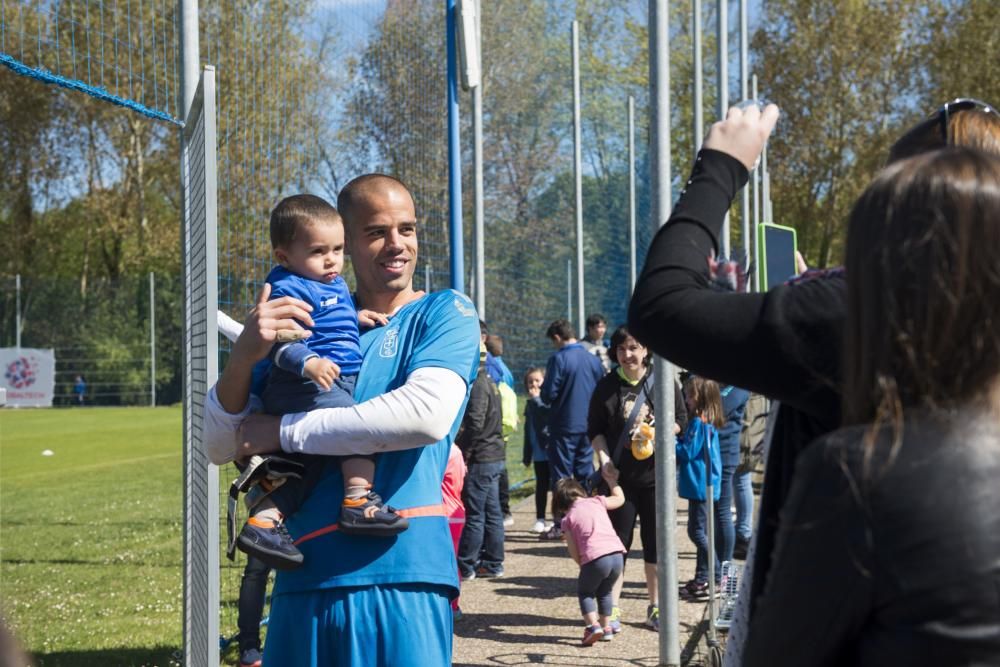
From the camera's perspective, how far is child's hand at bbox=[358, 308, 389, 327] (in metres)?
3.25

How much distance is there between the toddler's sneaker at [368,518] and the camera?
2.86 m

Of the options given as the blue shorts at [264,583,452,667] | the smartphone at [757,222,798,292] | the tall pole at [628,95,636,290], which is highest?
the tall pole at [628,95,636,290]

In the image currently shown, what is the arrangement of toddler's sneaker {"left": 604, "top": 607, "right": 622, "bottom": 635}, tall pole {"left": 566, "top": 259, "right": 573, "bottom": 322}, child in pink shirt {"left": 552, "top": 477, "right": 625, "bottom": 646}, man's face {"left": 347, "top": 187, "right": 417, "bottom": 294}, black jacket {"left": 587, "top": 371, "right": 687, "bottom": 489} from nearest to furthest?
1. man's face {"left": 347, "top": 187, "right": 417, "bottom": 294}
2. child in pink shirt {"left": 552, "top": 477, "right": 625, "bottom": 646}
3. toddler's sneaker {"left": 604, "top": 607, "right": 622, "bottom": 635}
4. black jacket {"left": 587, "top": 371, "right": 687, "bottom": 489}
5. tall pole {"left": 566, "top": 259, "right": 573, "bottom": 322}

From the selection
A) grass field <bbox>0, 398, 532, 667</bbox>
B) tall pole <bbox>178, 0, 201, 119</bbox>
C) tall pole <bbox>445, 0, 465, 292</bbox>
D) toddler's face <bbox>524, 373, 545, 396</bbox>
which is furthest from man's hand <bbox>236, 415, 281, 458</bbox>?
toddler's face <bbox>524, 373, 545, 396</bbox>

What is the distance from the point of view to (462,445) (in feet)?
33.0

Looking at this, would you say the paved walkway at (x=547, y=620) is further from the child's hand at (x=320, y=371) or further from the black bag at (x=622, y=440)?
the child's hand at (x=320, y=371)

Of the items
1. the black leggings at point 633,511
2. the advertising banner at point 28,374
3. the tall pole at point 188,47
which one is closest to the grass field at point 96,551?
the tall pole at point 188,47

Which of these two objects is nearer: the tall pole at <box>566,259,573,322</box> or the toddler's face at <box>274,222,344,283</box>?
the toddler's face at <box>274,222,344,283</box>

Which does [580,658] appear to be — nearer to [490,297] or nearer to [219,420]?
[219,420]

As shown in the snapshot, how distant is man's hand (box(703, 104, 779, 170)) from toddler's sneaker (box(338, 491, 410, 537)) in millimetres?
1247

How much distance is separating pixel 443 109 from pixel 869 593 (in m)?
Answer: 8.04

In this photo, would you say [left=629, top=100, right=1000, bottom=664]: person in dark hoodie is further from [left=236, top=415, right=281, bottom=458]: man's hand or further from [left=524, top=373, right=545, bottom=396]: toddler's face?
[left=524, top=373, right=545, bottom=396]: toddler's face

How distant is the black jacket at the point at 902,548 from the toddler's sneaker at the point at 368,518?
1530mm

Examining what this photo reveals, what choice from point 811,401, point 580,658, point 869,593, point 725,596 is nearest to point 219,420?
point 811,401
